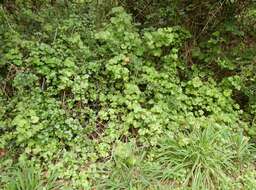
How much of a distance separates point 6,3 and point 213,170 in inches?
142

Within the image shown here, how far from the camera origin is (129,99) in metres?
3.44

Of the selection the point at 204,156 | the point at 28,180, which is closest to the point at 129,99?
the point at 204,156

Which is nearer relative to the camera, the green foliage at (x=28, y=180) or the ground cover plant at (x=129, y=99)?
the green foliage at (x=28, y=180)

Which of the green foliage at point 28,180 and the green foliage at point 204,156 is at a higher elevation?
the green foliage at point 204,156

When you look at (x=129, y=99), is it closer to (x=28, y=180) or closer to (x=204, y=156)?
(x=204, y=156)

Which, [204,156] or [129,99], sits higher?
[129,99]

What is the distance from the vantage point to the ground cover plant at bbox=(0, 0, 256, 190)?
3031 mm

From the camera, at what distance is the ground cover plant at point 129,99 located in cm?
303

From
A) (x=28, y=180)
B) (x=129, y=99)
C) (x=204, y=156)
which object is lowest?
(x=28, y=180)

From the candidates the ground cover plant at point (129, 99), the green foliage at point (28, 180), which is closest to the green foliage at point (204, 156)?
the ground cover plant at point (129, 99)

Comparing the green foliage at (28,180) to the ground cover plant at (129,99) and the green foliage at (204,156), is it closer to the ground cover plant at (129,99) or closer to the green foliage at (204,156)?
the ground cover plant at (129,99)

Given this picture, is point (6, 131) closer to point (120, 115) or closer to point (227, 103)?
point (120, 115)

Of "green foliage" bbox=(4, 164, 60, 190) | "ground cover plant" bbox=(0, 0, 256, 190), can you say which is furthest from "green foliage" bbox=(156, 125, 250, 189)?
"green foliage" bbox=(4, 164, 60, 190)

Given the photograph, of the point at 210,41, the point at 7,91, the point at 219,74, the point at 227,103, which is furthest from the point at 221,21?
the point at 7,91
